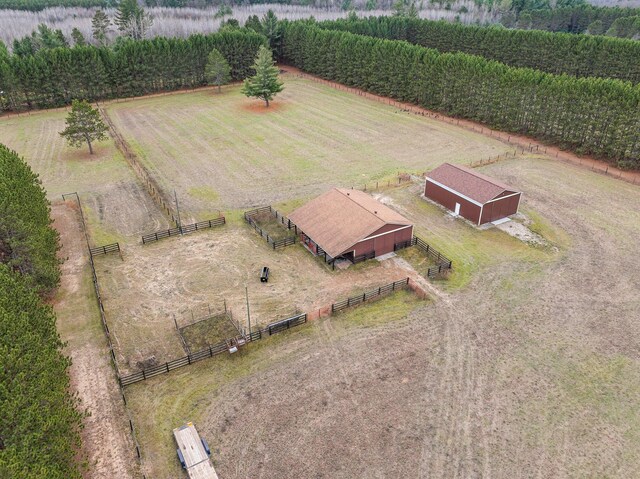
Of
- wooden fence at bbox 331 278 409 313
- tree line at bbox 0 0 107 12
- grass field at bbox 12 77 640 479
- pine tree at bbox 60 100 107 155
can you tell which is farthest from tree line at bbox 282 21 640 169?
tree line at bbox 0 0 107 12

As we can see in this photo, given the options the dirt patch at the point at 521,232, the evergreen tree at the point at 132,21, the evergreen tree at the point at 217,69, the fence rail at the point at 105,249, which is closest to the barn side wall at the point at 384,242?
the dirt patch at the point at 521,232

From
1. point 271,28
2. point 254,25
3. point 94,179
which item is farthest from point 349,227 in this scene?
point 254,25

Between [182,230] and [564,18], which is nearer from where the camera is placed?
[182,230]

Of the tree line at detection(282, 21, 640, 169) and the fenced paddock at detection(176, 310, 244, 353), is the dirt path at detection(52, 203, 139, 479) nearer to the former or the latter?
the fenced paddock at detection(176, 310, 244, 353)

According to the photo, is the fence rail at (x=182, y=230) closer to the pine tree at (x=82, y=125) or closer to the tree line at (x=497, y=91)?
the pine tree at (x=82, y=125)

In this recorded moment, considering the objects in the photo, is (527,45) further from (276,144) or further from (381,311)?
(381,311)

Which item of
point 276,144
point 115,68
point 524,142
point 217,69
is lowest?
point 524,142
